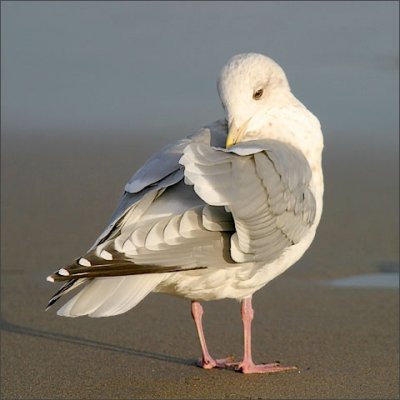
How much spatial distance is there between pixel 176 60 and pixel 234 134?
22.2 feet

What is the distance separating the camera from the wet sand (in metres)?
4.66

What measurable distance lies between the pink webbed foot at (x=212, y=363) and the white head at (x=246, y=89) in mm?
941

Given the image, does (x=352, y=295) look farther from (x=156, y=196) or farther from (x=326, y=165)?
(x=326, y=165)

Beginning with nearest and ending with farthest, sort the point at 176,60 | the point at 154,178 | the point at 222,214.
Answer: the point at 222,214 → the point at 154,178 → the point at 176,60

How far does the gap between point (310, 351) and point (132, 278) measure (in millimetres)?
1203

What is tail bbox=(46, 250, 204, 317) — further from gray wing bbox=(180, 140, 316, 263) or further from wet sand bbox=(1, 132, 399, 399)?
wet sand bbox=(1, 132, 399, 399)

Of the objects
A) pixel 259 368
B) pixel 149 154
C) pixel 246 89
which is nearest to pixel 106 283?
pixel 259 368

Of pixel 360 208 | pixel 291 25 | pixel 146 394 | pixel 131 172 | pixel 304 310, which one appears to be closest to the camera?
pixel 146 394

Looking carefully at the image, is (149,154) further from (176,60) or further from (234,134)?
(234,134)

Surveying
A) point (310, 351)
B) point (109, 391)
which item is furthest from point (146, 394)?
point (310, 351)

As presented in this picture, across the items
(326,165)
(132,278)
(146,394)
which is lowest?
(326,165)

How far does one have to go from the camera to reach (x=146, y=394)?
14.7ft

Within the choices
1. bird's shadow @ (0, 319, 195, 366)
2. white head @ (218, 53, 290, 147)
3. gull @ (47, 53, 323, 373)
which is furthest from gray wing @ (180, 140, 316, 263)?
bird's shadow @ (0, 319, 195, 366)

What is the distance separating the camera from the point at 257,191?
4.36 m
